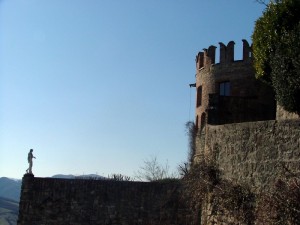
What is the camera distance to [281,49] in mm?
13766

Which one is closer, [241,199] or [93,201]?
[241,199]

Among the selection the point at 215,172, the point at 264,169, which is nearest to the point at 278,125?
the point at 264,169

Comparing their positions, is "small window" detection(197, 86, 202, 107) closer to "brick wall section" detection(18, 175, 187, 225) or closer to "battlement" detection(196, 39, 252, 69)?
"battlement" detection(196, 39, 252, 69)

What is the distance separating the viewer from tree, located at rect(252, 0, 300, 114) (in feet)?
43.1

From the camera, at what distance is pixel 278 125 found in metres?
12.3

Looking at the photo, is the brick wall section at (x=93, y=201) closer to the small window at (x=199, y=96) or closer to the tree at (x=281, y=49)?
the tree at (x=281, y=49)

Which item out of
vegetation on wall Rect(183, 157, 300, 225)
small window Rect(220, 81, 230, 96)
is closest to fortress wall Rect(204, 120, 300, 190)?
vegetation on wall Rect(183, 157, 300, 225)

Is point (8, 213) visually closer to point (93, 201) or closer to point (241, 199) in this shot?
point (93, 201)

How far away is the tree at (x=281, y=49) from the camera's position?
13.1m

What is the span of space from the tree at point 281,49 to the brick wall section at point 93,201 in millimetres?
8161

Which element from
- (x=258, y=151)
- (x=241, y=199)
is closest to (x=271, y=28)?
(x=258, y=151)

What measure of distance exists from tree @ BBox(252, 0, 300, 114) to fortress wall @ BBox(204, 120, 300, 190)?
1119 mm

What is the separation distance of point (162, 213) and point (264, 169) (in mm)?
9897

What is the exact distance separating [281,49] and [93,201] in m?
11.6
